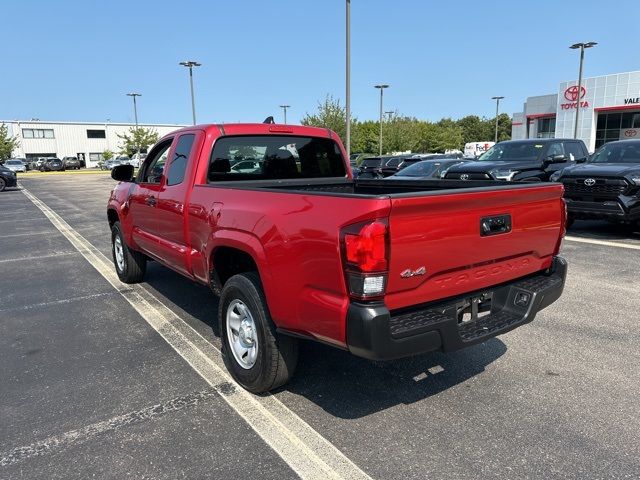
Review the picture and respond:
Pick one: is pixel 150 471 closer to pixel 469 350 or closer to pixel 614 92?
pixel 469 350

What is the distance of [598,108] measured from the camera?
42719 mm

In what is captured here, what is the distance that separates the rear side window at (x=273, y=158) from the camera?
4387 mm

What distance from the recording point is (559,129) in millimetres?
46062

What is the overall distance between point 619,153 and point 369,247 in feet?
31.6

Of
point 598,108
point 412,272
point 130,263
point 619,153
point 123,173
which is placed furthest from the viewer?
point 598,108

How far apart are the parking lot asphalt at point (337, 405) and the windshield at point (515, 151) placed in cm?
718

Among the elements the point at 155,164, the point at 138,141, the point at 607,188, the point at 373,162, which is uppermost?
the point at 138,141

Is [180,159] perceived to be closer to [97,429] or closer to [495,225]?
[97,429]

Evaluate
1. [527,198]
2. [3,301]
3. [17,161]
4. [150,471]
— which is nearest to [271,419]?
Result: [150,471]

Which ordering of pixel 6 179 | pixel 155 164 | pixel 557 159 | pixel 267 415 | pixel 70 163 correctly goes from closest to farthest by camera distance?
pixel 267 415
pixel 155 164
pixel 557 159
pixel 6 179
pixel 70 163

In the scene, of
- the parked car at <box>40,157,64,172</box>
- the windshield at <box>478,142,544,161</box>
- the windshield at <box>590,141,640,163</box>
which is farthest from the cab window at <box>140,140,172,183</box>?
the parked car at <box>40,157,64,172</box>

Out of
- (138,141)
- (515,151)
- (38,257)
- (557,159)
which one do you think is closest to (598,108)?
(515,151)

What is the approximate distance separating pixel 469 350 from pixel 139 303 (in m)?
3.65

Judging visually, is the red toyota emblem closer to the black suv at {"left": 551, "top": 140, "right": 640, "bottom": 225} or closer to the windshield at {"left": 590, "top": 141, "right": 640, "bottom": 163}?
the windshield at {"left": 590, "top": 141, "right": 640, "bottom": 163}
